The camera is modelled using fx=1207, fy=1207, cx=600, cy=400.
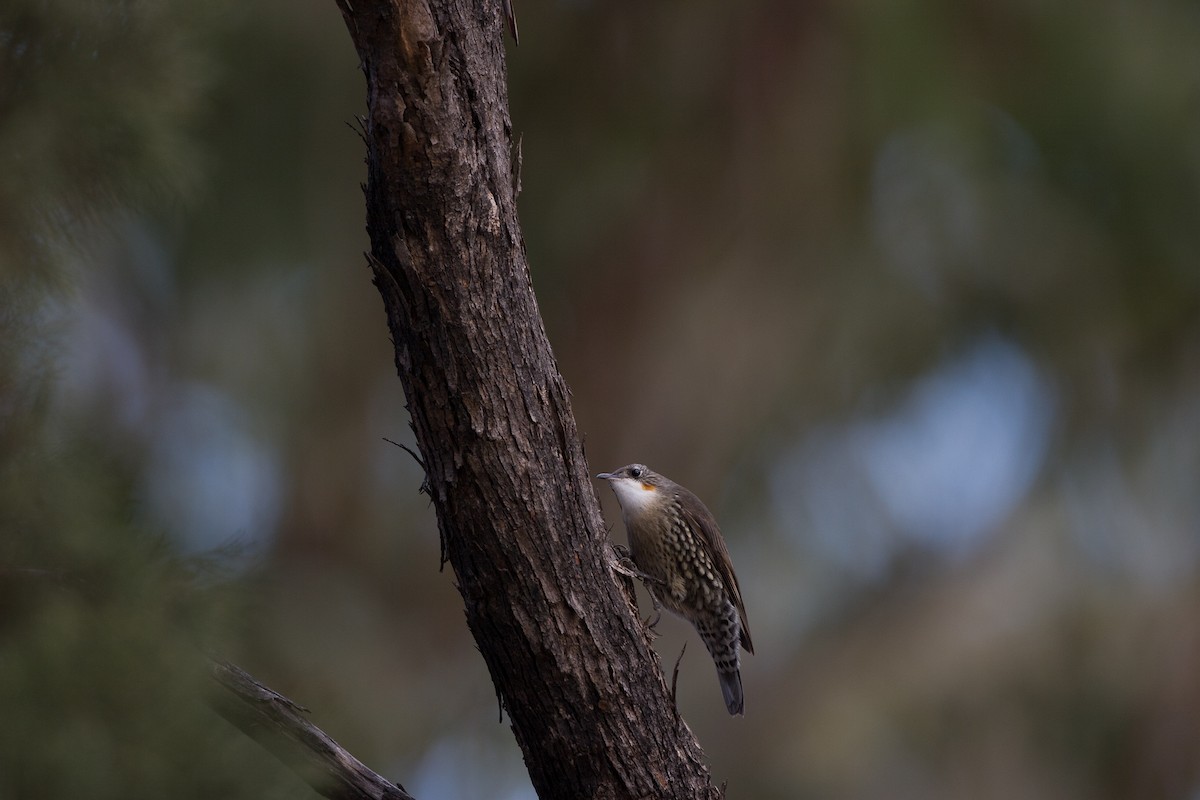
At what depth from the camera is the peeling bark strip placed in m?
2.20

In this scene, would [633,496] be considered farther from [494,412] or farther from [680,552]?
[494,412]

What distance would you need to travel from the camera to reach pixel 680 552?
14.0 ft

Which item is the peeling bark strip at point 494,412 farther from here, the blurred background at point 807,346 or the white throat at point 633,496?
the blurred background at point 807,346

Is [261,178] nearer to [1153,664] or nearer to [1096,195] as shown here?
[1096,195]

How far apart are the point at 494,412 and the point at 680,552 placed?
2088 millimetres

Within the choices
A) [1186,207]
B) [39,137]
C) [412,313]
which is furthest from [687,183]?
[39,137]

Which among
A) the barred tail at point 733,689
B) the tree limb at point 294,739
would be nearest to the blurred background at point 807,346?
the barred tail at point 733,689

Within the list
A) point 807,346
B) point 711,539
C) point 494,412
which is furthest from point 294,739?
point 807,346

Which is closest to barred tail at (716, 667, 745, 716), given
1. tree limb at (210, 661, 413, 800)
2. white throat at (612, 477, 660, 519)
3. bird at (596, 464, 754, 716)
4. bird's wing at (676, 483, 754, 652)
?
bird at (596, 464, 754, 716)

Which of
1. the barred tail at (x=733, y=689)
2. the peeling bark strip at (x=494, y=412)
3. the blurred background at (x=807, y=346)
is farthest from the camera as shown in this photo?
the blurred background at (x=807, y=346)

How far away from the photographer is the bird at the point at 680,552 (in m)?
4.25

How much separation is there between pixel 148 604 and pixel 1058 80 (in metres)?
9.36

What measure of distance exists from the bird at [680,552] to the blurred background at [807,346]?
435cm

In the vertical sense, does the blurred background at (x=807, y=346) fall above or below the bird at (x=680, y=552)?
above
